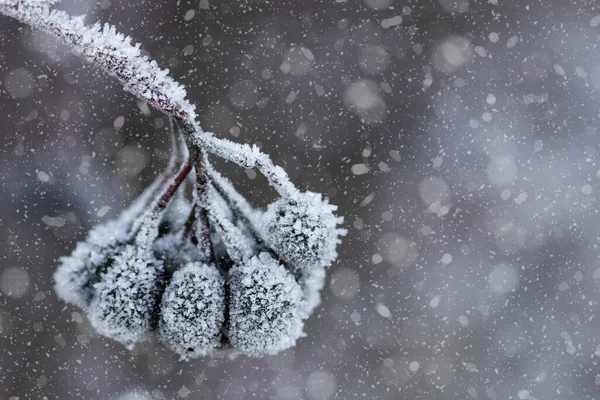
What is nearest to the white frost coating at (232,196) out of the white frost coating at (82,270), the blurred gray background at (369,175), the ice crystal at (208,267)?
the ice crystal at (208,267)

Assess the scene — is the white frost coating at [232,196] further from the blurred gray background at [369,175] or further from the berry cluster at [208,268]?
the blurred gray background at [369,175]

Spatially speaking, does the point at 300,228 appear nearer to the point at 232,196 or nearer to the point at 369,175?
the point at 232,196

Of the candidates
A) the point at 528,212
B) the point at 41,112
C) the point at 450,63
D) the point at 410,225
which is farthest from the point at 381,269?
the point at 41,112

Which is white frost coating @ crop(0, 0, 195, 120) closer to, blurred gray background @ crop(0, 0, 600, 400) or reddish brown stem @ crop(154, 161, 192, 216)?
reddish brown stem @ crop(154, 161, 192, 216)

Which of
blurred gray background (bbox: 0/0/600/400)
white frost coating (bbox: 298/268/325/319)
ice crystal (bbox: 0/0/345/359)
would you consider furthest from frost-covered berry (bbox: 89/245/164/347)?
blurred gray background (bbox: 0/0/600/400)

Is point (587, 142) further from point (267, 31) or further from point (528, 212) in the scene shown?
point (267, 31)

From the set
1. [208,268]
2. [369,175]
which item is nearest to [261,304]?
[208,268]
